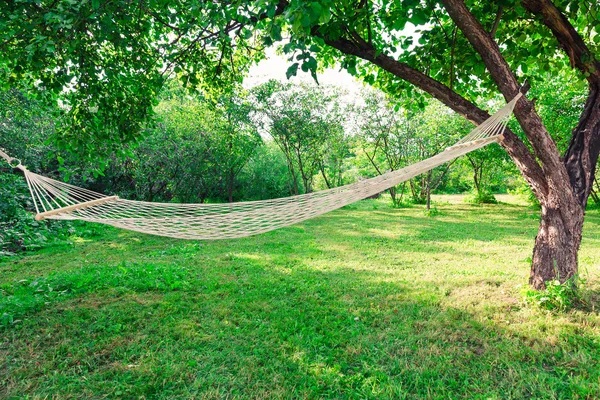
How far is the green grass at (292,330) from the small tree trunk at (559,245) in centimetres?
25

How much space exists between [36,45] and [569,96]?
828cm

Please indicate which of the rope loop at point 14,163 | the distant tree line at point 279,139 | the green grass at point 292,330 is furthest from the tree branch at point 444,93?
the distant tree line at point 279,139

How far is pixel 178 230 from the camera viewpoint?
1.88 m

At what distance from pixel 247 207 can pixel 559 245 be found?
6.59ft

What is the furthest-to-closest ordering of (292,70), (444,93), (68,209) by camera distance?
(444,93) < (68,209) < (292,70)

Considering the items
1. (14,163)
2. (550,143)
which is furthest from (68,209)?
(550,143)

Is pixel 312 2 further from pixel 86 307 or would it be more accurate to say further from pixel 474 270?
pixel 474 270

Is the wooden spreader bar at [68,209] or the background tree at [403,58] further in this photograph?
the background tree at [403,58]

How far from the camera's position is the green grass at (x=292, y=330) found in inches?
57.9

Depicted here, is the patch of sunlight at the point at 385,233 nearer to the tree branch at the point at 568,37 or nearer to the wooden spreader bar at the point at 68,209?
the tree branch at the point at 568,37

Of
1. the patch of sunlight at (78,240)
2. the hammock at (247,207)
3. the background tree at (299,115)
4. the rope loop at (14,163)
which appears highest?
the background tree at (299,115)

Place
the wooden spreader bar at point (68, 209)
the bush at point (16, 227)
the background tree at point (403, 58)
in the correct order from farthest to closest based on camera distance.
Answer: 1. the bush at point (16, 227)
2. the background tree at point (403, 58)
3. the wooden spreader bar at point (68, 209)

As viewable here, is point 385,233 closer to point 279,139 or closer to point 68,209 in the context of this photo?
point 68,209

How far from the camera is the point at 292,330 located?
6.43 feet
